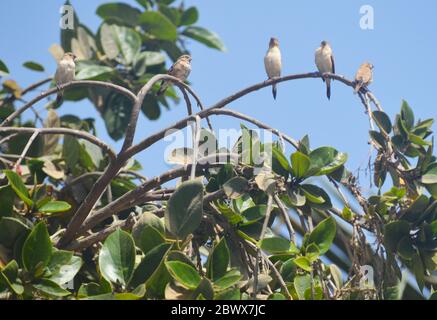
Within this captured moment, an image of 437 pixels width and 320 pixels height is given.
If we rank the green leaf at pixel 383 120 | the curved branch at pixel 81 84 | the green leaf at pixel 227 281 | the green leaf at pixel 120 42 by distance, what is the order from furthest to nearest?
1. the green leaf at pixel 120 42
2. the green leaf at pixel 383 120
3. the curved branch at pixel 81 84
4. the green leaf at pixel 227 281

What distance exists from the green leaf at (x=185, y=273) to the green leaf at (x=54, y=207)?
1.37 meters

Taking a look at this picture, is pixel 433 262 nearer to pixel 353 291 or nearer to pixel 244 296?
pixel 353 291

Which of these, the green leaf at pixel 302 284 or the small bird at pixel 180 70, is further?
the small bird at pixel 180 70

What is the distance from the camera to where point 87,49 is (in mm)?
7520

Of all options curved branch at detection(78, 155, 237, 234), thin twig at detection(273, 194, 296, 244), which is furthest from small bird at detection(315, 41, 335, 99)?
thin twig at detection(273, 194, 296, 244)

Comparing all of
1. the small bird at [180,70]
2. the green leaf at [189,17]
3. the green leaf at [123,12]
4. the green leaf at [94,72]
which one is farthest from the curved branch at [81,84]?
the green leaf at [189,17]

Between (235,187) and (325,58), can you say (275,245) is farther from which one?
(325,58)

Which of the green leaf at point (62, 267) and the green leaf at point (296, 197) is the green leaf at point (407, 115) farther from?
the green leaf at point (62, 267)

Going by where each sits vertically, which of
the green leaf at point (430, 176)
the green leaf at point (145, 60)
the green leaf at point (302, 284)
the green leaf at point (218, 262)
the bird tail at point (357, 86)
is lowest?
the green leaf at point (302, 284)

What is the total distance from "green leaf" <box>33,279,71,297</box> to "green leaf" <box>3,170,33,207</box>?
28.1 inches

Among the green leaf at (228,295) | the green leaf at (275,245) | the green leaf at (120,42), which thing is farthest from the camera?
the green leaf at (120,42)

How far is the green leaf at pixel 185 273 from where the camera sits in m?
3.16

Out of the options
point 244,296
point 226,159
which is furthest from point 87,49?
point 244,296

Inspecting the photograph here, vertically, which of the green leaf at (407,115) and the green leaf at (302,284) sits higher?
the green leaf at (407,115)
